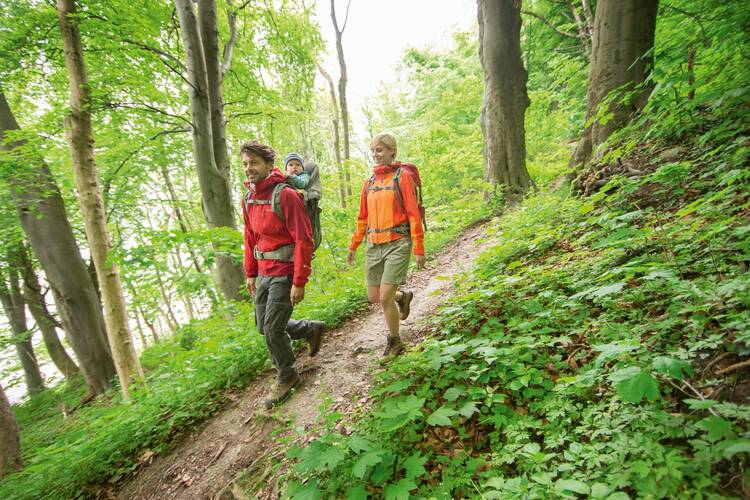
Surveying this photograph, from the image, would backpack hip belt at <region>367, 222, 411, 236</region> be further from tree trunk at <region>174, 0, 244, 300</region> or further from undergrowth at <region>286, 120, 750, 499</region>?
tree trunk at <region>174, 0, 244, 300</region>

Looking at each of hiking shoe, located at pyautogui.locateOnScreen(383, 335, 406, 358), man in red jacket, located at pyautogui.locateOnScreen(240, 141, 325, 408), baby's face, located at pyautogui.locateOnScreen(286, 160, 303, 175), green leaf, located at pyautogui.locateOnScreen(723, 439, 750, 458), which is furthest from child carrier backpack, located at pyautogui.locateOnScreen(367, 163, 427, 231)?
green leaf, located at pyautogui.locateOnScreen(723, 439, 750, 458)

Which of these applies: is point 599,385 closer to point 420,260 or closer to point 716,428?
point 716,428

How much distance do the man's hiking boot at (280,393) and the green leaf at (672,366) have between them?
3015mm

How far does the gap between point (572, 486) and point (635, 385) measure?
19.2 inches

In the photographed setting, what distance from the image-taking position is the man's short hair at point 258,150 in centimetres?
286

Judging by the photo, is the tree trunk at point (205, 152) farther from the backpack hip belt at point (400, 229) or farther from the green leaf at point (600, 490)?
the green leaf at point (600, 490)

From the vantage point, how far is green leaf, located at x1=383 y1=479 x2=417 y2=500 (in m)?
1.50

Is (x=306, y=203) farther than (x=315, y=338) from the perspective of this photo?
No

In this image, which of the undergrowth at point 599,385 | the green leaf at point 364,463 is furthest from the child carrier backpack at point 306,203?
the green leaf at point 364,463

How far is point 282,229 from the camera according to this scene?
3.00 meters

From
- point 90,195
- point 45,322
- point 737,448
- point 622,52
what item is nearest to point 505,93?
point 622,52

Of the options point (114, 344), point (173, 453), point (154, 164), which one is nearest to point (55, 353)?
point (154, 164)

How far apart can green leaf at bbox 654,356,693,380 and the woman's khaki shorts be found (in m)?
1.94

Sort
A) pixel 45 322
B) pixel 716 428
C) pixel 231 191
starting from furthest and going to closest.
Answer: pixel 45 322 < pixel 231 191 < pixel 716 428
